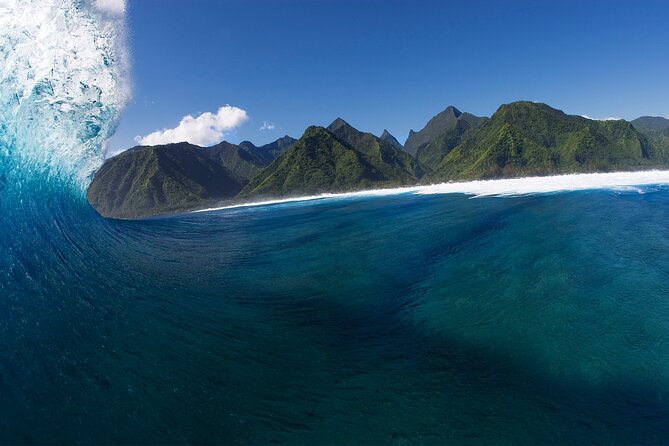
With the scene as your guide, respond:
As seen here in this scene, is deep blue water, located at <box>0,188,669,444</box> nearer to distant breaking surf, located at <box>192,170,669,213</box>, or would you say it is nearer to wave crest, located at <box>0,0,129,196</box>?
wave crest, located at <box>0,0,129,196</box>

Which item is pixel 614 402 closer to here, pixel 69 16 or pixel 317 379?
pixel 317 379

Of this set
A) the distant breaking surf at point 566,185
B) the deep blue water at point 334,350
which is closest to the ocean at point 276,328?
the deep blue water at point 334,350

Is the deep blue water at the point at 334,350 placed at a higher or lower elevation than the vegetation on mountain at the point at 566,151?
lower

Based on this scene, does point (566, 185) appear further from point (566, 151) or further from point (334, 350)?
point (566, 151)

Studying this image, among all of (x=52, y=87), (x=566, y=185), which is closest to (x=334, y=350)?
(x=52, y=87)

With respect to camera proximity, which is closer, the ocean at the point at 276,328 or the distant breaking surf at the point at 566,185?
the ocean at the point at 276,328

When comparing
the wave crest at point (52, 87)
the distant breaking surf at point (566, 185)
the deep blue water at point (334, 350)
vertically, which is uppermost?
the wave crest at point (52, 87)

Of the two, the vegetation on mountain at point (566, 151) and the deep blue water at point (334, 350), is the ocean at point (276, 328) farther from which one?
the vegetation on mountain at point (566, 151)

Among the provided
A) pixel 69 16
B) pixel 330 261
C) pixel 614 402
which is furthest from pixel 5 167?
pixel 614 402
